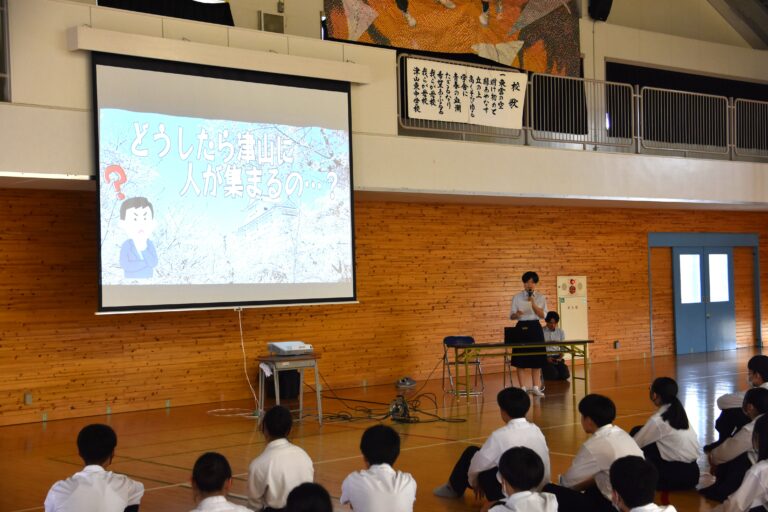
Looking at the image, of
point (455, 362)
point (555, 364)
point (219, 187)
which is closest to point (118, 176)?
point (219, 187)

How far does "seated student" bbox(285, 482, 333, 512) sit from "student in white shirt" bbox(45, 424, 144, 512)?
181 centimetres

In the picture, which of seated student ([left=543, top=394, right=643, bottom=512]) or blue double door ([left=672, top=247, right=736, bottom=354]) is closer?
seated student ([left=543, top=394, right=643, bottom=512])

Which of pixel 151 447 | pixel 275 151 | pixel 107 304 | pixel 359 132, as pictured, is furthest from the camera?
pixel 359 132

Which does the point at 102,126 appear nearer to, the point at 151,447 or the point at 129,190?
the point at 129,190

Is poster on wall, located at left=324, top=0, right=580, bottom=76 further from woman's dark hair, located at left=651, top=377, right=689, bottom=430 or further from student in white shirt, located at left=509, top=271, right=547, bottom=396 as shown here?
woman's dark hair, located at left=651, top=377, right=689, bottom=430

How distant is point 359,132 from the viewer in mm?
11711

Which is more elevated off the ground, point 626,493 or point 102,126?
point 102,126

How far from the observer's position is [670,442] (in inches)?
255

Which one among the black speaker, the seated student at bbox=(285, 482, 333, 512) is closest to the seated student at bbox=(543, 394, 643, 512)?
the seated student at bbox=(285, 482, 333, 512)

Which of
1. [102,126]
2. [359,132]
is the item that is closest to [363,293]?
[359,132]

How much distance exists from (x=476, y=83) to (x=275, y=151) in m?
3.52

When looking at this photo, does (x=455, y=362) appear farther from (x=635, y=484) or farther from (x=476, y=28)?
(x=635, y=484)

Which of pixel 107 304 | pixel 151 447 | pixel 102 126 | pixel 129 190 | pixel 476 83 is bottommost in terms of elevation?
pixel 151 447

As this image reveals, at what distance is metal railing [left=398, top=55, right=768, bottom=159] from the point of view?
14.3m
